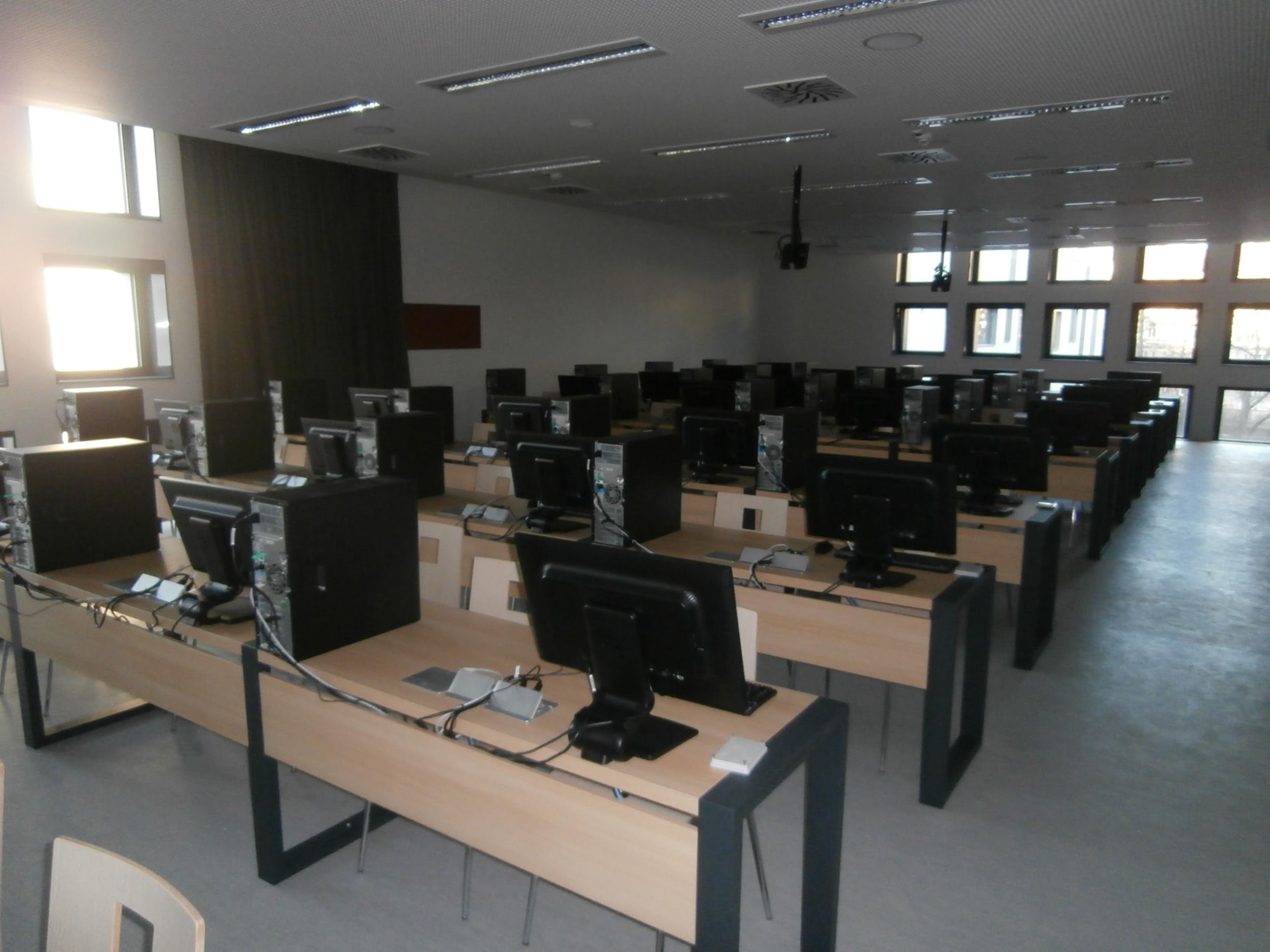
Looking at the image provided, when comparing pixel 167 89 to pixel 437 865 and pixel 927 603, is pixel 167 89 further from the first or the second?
pixel 927 603

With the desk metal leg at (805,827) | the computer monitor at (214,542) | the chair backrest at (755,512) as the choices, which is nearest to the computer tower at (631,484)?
the chair backrest at (755,512)

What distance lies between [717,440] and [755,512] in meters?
0.70

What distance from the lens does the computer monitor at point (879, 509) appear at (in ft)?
9.50

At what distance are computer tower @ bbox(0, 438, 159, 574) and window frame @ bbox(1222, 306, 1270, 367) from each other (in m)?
14.1

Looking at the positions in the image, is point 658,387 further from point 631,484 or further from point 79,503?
point 79,503

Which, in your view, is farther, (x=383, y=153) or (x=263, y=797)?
(x=383, y=153)

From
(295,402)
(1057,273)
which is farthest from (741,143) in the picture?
(1057,273)

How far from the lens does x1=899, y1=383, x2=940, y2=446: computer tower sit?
6781 millimetres

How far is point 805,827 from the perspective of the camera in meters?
2.03

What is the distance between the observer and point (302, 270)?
7.75 m

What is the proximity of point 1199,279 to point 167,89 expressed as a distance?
44.2 ft

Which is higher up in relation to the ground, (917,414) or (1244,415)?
(917,414)

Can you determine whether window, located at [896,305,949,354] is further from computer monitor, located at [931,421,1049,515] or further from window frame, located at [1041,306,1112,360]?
computer monitor, located at [931,421,1049,515]

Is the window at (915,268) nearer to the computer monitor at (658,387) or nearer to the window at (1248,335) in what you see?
the window at (1248,335)
